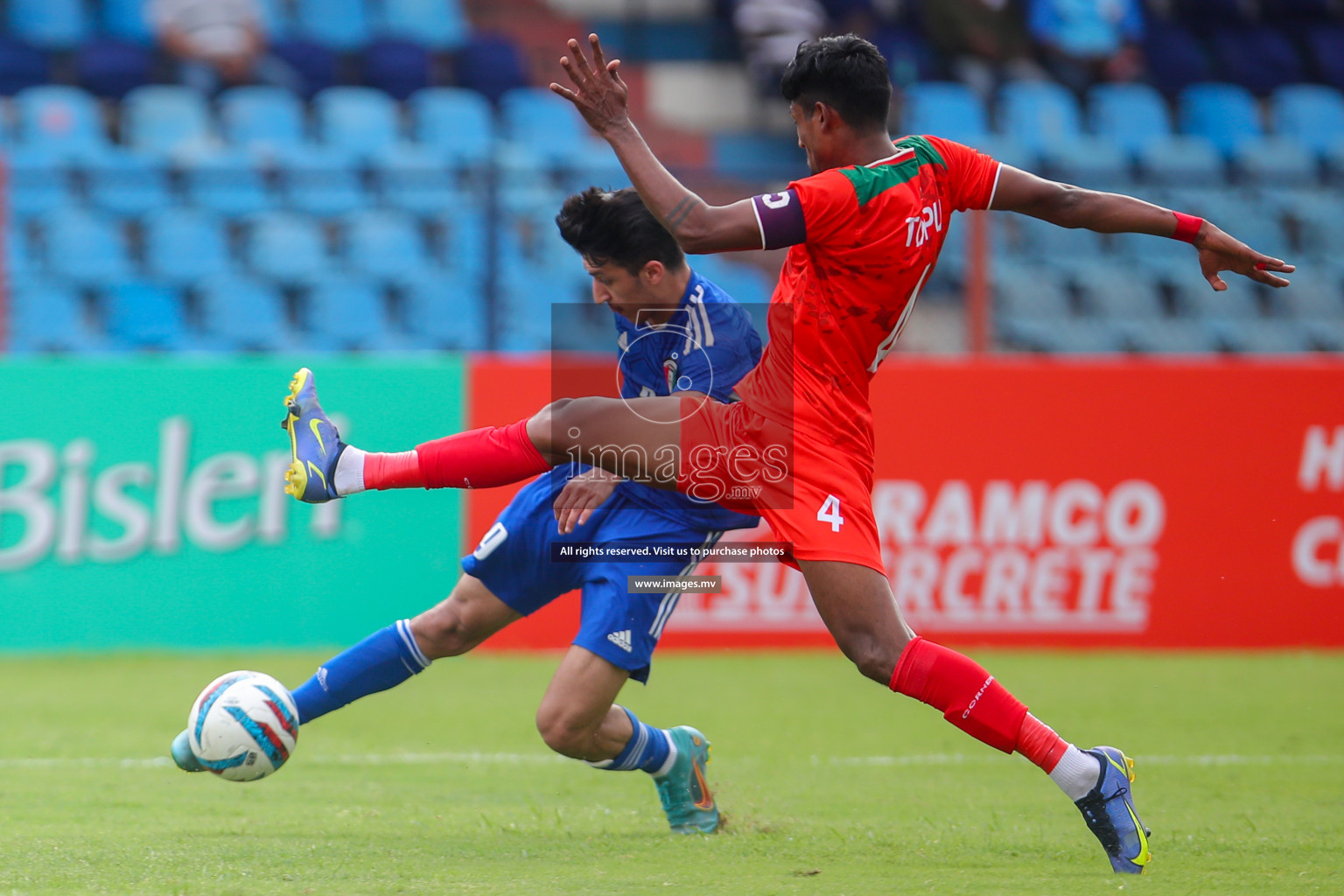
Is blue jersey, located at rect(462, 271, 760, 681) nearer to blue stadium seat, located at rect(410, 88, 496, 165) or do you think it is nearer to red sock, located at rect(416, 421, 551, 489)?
red sock, located at rect(416, 421, 551, 489)

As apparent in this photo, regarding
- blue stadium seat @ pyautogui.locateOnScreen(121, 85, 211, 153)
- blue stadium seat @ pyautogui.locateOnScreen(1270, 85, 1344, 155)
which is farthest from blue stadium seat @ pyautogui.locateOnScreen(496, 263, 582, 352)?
blue stadium seat @ pyautogui.locateOnScreen(1270, 85, 1344, 155)

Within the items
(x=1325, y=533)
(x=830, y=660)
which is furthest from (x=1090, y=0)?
(x=830, y=660)

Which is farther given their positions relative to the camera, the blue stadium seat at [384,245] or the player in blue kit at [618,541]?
the blue stadium seat at [384,245]

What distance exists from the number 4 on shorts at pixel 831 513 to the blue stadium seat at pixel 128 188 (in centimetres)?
729

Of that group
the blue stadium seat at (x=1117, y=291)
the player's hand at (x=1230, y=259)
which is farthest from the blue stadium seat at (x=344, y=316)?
the player's hand at (x=1230, y=259)

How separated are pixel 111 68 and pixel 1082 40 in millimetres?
8754

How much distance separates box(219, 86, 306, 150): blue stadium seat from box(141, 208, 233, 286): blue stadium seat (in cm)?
169

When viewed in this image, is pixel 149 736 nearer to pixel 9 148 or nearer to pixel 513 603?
pixel 513 603

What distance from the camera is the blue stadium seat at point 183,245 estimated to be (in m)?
10.5

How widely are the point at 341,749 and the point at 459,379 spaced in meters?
3.17

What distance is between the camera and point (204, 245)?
10547 millimetres

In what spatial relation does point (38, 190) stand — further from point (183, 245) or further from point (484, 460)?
point (484, 460)

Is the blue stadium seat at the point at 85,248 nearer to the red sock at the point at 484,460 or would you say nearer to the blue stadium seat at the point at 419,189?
the blue stadium seat at the point at 419,189

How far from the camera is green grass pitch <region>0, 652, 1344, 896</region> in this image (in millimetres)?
3963
